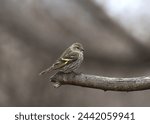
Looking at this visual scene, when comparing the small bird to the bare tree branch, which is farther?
the small bird

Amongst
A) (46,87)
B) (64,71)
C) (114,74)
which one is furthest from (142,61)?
(64,71)

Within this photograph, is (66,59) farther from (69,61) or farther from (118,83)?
(118,83)

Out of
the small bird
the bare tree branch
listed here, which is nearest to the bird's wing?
the small bird

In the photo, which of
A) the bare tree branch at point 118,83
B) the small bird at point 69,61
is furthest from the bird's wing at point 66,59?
the bare tree branch at point 118,83

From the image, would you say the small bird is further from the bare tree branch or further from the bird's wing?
the bare tree branch

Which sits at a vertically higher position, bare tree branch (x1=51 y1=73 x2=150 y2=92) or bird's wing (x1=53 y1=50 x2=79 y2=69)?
bird's wing (x1=53 y1=50 x2=79 y2=69)

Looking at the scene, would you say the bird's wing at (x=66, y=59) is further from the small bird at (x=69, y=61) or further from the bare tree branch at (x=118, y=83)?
the bare tree branch at (x=118, y=83)

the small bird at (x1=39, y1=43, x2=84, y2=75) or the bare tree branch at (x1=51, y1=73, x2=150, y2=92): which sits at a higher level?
the small bird at (x1=39, y1=43, x2=84, y2=75)

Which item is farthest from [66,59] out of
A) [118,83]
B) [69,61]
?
[118,83]
